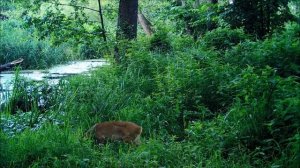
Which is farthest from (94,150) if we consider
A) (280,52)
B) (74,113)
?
(280,52)

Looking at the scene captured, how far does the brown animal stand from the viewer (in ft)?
13.6

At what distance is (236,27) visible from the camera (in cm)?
781

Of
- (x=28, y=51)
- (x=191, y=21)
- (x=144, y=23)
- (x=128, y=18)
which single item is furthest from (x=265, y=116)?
(x=144, y=23)

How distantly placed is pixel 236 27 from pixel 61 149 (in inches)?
199

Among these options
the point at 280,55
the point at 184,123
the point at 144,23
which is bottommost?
the point at 184,123

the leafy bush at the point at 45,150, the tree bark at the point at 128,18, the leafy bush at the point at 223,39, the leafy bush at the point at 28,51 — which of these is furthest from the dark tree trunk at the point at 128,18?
the leafy bush at the point at 45,150

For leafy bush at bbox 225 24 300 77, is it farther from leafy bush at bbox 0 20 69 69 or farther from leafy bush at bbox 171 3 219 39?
leafy bush at bbox 0 20 69 69

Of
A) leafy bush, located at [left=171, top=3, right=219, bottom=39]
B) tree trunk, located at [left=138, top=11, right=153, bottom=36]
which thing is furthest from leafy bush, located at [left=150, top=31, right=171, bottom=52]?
tree trunk, located at [left=138, top=11, right=153, bottom=36]

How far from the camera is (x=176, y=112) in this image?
16.4 ft

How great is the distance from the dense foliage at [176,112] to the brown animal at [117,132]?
0.09 metres

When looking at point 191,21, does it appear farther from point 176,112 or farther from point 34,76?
point 176,112

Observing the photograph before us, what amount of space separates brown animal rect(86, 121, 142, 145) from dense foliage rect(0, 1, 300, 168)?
88 millimetres

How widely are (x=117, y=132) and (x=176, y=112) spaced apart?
1.09 metres

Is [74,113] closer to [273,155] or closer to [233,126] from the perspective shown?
[233,126]
